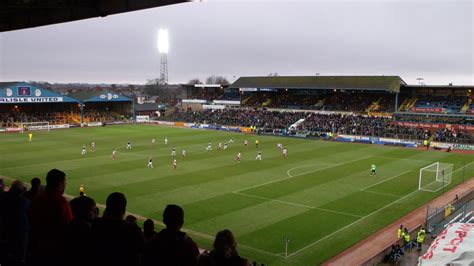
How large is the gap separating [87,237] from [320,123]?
212ft

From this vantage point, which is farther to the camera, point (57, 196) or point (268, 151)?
point (268, 151)

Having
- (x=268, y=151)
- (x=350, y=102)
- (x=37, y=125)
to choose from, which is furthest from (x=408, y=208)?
(x=37, y=125)

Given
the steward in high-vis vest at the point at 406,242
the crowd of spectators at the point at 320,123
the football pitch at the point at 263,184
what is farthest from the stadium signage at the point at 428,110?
the steward in high-vis vest at the point at 406,242

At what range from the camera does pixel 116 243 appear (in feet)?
16.2

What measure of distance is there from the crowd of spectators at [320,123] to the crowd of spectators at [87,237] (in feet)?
179

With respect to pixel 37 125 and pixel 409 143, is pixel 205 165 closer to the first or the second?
pixel 409 143

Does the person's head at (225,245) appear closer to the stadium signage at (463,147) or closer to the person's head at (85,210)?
A: the person's head at (85,210)

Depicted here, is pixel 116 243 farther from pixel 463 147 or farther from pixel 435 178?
pixel 463 147

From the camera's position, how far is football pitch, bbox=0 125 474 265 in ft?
70.1

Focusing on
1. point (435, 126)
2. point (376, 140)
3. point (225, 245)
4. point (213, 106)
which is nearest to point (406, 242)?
point (225, 245)

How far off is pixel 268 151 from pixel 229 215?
962 inches

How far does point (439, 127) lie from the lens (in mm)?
58750

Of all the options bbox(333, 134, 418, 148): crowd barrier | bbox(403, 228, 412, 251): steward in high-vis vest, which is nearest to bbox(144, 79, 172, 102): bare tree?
bbox(333, 134, 418, 148): crowd barrier

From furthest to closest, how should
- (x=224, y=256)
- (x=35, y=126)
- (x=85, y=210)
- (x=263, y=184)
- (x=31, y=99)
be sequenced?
1. (x=35, y=126)
2. (x=31, y=99)
3. (x=263, y=184)
4. (x=85, y=210)
5. (x=224, y=256)
